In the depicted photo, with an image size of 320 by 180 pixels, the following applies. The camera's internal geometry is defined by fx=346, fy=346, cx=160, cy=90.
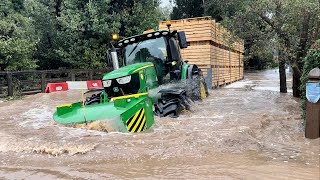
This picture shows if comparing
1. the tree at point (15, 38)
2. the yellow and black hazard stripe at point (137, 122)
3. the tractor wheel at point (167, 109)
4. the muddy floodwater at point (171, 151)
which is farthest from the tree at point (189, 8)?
the yellow and black hazard stripe at point (137, 122)

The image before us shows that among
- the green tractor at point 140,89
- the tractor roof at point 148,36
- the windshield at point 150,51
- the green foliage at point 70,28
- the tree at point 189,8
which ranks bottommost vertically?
the green tractor at point 140,89

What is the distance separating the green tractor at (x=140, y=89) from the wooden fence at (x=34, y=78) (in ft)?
20.9

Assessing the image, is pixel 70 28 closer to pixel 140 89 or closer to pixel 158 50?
pixel 158 50

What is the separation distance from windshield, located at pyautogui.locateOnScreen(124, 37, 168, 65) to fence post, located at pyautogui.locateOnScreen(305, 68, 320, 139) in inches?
169

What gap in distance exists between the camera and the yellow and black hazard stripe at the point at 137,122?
20.8 ft

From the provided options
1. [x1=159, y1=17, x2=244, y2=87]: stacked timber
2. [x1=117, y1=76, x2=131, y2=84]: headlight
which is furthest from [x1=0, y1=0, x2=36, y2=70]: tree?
[x1=117, y1=76, x2=131, y2=84]: headlight

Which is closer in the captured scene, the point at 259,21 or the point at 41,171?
the point at 41,171

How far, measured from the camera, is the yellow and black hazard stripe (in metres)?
6.33

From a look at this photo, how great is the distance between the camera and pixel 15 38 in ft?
53.3

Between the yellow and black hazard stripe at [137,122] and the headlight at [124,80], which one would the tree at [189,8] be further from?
the yellow and black hazard stripe at [137,122]

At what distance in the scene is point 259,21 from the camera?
11.0 m

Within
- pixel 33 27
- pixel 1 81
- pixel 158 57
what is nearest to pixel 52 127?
pixel 158 57

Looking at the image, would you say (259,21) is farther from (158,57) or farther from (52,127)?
(52,127)

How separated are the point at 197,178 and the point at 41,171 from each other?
207 cm
